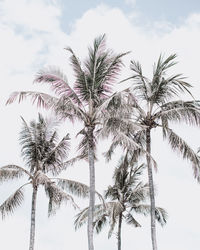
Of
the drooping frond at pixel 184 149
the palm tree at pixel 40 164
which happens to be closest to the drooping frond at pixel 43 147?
the palm tree at pixel 40 164

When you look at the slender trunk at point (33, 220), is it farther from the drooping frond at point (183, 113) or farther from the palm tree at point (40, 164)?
the drooping frond at point (183, 113)

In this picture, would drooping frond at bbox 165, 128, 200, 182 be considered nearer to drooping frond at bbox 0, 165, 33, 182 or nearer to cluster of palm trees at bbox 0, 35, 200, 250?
cluster of palm trees at bbox 0, 35, 200, 250

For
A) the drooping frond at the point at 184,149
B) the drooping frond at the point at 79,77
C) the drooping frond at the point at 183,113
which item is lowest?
the drooping frond at the point at 184,149

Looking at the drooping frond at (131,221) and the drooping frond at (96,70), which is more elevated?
the drooping frond at (96,70)

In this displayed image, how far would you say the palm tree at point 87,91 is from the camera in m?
19.3

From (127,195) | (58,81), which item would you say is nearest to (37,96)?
(58,81)

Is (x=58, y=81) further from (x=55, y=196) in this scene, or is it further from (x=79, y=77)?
(x=55, y=196)

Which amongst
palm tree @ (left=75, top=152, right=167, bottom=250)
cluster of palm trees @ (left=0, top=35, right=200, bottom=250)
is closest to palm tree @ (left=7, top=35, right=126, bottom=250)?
cluster of palm trees @ (left=0, top=35, right=200, bottom=250)

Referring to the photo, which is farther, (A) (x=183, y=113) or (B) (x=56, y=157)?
(B) (x=56, y=157)

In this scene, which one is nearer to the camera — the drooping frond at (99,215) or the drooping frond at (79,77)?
the drooping frond at (79,77)

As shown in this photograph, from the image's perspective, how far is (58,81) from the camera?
19.8 metres

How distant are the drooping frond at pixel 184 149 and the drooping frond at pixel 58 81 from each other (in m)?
4.47

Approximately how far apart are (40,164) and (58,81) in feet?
19.0

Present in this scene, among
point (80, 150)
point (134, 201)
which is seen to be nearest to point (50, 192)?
point (80, 150)
